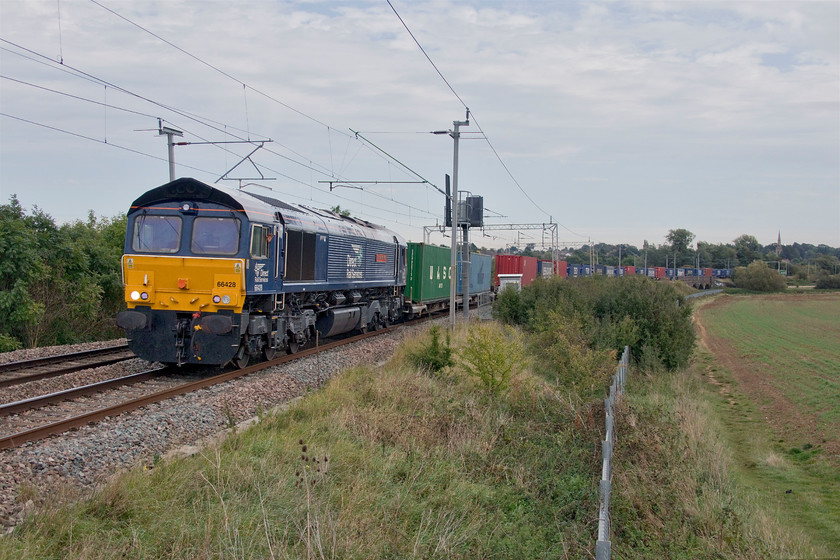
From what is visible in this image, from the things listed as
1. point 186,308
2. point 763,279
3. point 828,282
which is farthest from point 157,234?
point 828,282

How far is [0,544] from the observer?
4.55 m

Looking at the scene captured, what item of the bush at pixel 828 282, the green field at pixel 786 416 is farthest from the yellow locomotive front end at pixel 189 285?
the bush at pixel 828 282

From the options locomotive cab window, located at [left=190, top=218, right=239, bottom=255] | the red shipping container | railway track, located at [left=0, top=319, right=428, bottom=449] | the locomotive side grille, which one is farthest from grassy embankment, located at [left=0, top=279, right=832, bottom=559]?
the red shipping container

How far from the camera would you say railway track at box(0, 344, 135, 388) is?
1141 centimetres

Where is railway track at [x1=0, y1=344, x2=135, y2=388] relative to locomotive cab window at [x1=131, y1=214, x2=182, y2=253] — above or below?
below

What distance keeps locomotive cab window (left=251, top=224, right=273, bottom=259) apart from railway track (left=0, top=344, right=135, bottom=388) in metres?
3.82

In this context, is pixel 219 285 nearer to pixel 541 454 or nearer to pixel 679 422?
pixel 541 454

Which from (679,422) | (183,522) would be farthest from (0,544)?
(679,422)

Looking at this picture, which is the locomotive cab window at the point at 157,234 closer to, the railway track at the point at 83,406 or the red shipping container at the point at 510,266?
the railway track at the point at 83,406

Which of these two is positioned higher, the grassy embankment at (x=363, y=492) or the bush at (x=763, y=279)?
A: the bush at (x=763, y=279)

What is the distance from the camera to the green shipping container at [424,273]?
2595 cm

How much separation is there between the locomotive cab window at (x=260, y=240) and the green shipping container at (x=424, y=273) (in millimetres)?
13056

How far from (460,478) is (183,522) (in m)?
3.21

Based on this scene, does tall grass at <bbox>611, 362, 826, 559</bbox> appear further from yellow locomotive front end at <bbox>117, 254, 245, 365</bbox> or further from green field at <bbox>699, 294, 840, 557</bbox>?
yellow locomotive front end at <bbox>117, 254, 245, 365</bbox>
